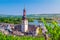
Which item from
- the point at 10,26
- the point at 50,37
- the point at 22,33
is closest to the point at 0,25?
the point at 10,26

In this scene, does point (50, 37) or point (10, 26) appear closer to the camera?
point (50, 37)

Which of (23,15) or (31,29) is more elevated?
(23,15)

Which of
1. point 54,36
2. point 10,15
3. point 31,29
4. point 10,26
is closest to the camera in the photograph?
point 54,36

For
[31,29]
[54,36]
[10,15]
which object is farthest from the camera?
[31,29]

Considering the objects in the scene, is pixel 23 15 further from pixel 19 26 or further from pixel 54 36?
pixel 54 36

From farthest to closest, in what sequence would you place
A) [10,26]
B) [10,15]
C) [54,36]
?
[10,26], [10,15], [54,36]

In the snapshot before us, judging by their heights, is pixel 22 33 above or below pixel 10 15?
below

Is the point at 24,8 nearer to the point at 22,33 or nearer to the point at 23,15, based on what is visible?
the point at 23,15

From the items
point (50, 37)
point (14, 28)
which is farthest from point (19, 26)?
point (50, 37)

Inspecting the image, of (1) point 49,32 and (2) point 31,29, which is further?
(2) point 31,29
